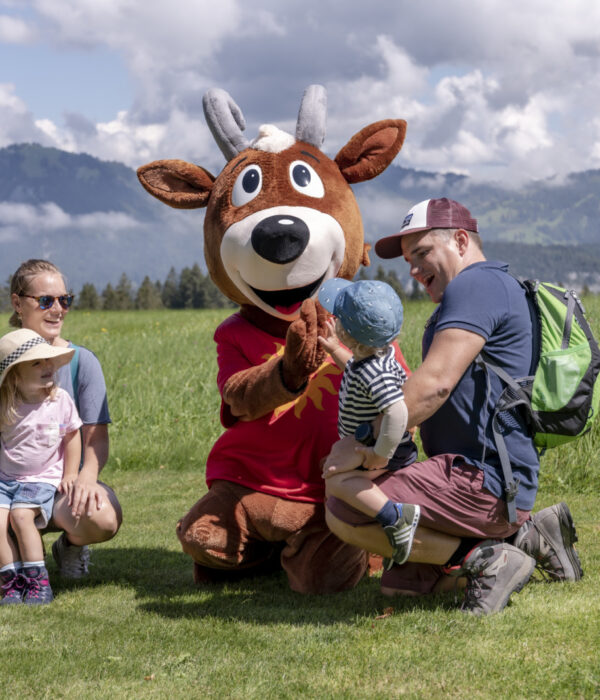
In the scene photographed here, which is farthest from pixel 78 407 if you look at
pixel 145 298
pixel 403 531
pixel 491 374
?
pixel 145 298

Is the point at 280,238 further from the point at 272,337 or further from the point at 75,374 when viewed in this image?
the point at 75,374

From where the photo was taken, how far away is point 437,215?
370cm

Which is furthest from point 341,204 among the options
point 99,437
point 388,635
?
point 388,635

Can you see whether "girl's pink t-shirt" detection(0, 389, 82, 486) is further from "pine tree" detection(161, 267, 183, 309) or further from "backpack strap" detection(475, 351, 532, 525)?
"pine tree" detection(161, 267, 183, 309)

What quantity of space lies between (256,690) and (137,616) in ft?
3.73

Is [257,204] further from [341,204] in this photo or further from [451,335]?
[451,335]

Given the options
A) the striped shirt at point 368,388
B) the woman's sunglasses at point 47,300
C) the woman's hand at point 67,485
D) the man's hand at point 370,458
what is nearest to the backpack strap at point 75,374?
the woman's sunglasses at point 47,300

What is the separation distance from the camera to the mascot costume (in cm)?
412

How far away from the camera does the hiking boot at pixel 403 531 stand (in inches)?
136

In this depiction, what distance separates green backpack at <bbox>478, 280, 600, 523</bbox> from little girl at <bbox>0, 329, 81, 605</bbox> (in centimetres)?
222

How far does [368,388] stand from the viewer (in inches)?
130

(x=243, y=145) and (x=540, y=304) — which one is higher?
(x=243, y=145)

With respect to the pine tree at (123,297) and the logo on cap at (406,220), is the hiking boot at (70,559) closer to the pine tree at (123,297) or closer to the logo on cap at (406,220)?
→ the logo on cap at (406,220)

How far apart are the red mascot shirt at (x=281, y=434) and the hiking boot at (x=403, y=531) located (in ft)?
2.76
